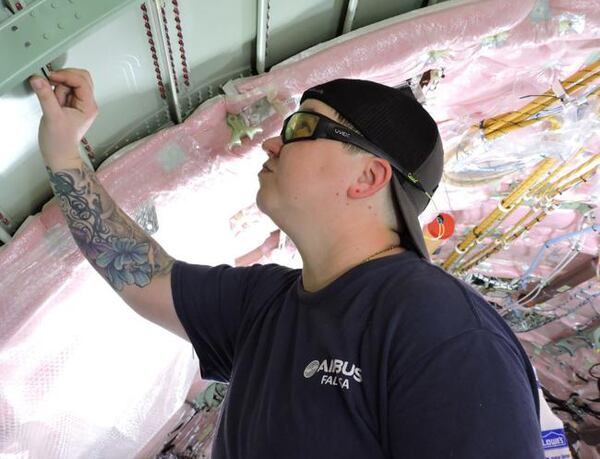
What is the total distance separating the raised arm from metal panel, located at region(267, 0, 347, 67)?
635 mm

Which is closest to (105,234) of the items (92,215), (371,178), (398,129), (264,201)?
(92,215)

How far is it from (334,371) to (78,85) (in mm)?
919

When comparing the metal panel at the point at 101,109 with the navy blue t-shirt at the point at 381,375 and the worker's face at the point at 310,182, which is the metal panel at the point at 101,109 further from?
the navy blue t-shirt at the point at 381,375

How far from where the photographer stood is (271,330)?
1.26 metres

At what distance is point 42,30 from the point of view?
3.33 ft

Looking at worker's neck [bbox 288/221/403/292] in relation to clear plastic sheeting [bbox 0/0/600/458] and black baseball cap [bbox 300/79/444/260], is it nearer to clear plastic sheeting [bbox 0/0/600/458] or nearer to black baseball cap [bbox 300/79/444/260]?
black baseball cap [bbox 300/79/444/260]

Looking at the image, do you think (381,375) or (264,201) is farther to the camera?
(264,201)

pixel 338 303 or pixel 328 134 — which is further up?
pixel 328 134

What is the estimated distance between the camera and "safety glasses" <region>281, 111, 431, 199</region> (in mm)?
1269

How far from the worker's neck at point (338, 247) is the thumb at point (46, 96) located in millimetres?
666

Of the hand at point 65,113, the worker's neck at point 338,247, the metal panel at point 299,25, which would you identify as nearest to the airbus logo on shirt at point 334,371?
the worker's neck at point 338,247

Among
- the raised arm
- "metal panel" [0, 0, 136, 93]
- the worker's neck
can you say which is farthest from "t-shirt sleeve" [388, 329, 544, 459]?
"metal panel" [0, 0, 136, 93]

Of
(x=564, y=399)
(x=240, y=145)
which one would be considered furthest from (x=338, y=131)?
(x=564, y=399)

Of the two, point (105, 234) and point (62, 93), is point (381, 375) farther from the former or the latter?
point (62, 93)
